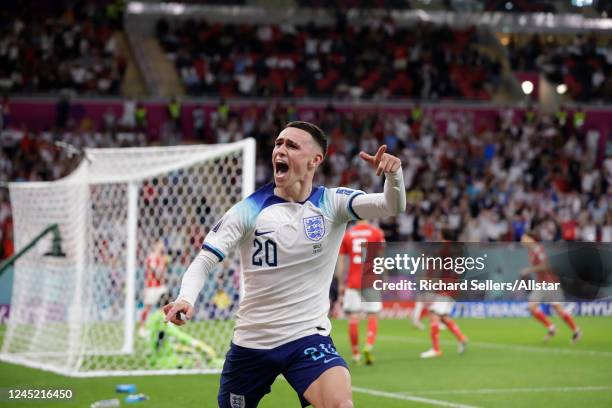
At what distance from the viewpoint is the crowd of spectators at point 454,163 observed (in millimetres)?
27703

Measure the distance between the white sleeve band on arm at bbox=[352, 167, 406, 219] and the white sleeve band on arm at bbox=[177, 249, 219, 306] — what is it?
961mm

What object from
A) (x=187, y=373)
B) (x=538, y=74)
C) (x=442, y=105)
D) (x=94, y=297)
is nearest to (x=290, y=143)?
(x=187, y=373)

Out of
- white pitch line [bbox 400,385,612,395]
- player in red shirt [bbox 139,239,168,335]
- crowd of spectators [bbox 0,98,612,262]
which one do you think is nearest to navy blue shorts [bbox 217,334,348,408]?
white pitch line [bbox 400,385,612,395]

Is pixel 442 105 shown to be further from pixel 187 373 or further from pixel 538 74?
pixel 187 373

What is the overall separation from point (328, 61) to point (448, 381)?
22.7 metres

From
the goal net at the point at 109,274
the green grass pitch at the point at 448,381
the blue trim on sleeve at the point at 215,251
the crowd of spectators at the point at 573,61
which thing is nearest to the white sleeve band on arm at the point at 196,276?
the blue trim on sleeve at the point at 215,251

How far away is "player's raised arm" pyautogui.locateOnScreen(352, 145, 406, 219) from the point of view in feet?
19.2

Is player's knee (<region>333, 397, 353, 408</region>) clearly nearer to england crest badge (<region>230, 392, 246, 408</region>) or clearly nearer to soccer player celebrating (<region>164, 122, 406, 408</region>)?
soccer player celebrating (<region>164, 122, 406, 408</region>)

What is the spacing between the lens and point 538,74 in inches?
1463

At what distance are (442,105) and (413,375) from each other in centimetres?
2021

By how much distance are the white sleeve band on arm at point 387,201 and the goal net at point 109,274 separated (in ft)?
24.4

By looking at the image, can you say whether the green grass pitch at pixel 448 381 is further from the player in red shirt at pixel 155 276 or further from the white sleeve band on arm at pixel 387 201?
the white sleeve band on arm at pixel 387 201

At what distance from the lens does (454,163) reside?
31.1 m

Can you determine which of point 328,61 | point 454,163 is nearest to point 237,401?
point 454,163
